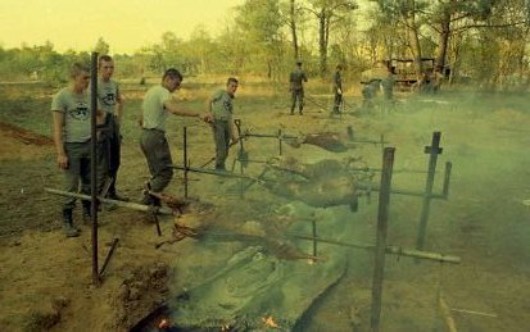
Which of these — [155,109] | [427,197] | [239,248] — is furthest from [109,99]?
[427,197]

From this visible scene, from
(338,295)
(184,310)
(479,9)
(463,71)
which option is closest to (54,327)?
(184,310)

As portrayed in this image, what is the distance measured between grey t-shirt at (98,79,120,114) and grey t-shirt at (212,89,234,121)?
2.26 meters

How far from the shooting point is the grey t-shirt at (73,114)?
6.13 metres

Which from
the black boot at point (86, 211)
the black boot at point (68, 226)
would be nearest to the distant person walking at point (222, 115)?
the black boot at point (86, 211)

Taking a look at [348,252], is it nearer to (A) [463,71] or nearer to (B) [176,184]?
(B) [176,184]

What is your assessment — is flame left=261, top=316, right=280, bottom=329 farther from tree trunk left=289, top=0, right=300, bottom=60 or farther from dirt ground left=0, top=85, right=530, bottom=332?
tree trunk left=289, top=0, right=300, bottom=60

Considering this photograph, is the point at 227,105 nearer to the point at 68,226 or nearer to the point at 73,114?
the point at 73,114

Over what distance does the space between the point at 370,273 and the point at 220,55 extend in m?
50.6

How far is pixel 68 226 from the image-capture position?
6.37m

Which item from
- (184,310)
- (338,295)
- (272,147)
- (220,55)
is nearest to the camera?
(184,310)

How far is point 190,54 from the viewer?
221 feet

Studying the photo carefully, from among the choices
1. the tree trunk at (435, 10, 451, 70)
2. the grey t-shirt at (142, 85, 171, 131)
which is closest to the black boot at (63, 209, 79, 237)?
the grey t-shirt at (142, 85, 171, 131)

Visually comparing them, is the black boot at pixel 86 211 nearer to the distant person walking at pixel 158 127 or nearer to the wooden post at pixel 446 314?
the distant person walking at pixel 158 127

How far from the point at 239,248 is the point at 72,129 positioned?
268 cm
